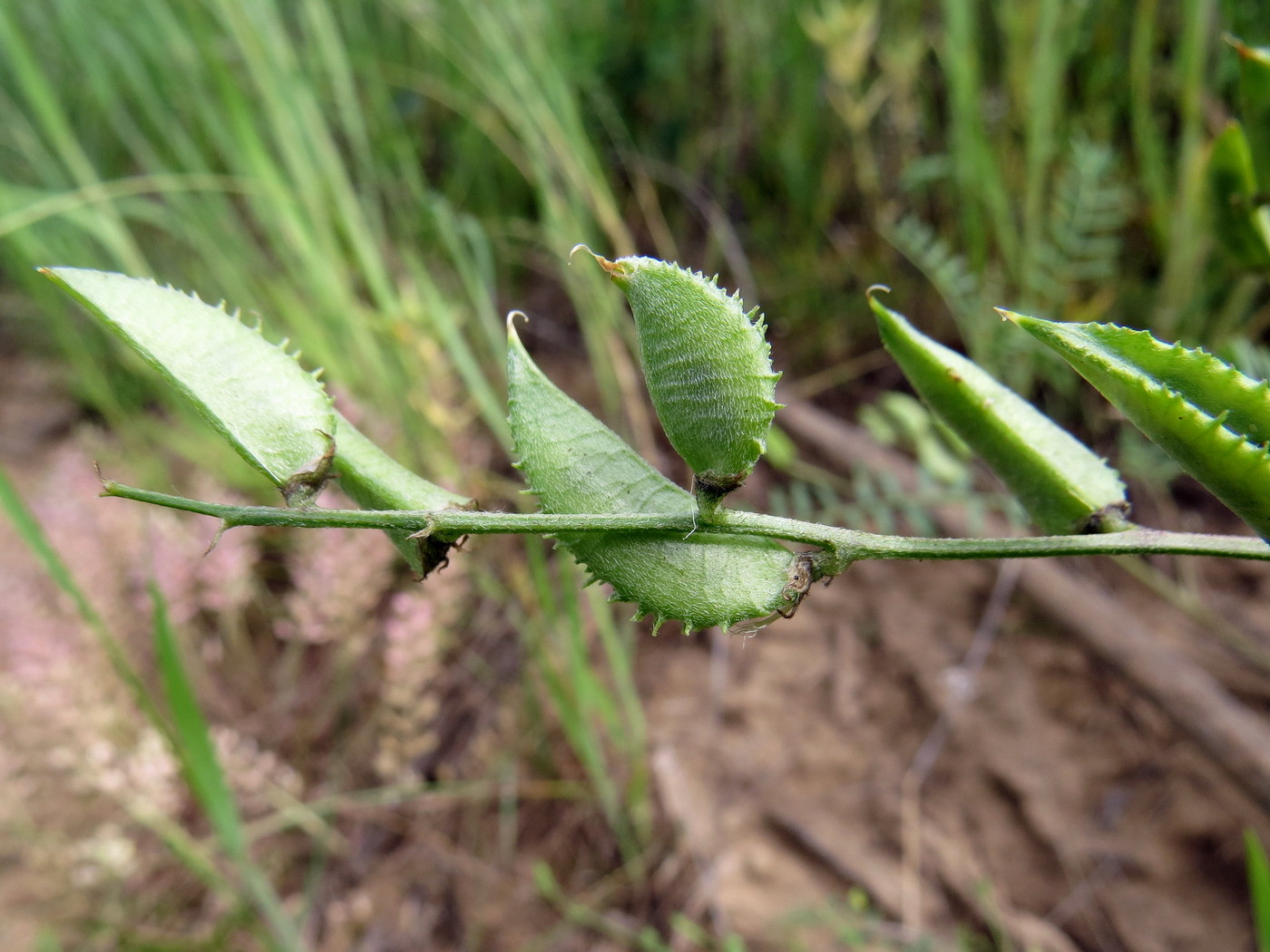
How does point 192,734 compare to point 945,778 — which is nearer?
point 192,734

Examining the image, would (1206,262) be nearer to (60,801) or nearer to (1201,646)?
(1201,646)

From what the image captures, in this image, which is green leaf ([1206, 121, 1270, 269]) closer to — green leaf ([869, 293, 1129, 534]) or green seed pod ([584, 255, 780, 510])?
green leaf ([869, 293, 1129, 534])

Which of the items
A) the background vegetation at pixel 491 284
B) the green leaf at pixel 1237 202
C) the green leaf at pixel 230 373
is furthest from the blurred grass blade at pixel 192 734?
the green leaf at pixel 1237 202

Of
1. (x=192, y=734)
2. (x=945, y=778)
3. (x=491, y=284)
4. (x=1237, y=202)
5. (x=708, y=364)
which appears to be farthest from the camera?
(x=491, y=284)

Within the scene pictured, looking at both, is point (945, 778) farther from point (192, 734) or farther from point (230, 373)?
point (230, 373)

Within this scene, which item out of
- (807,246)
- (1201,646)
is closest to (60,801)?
(807,246)

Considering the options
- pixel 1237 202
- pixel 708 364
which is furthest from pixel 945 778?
pixel 708 364
